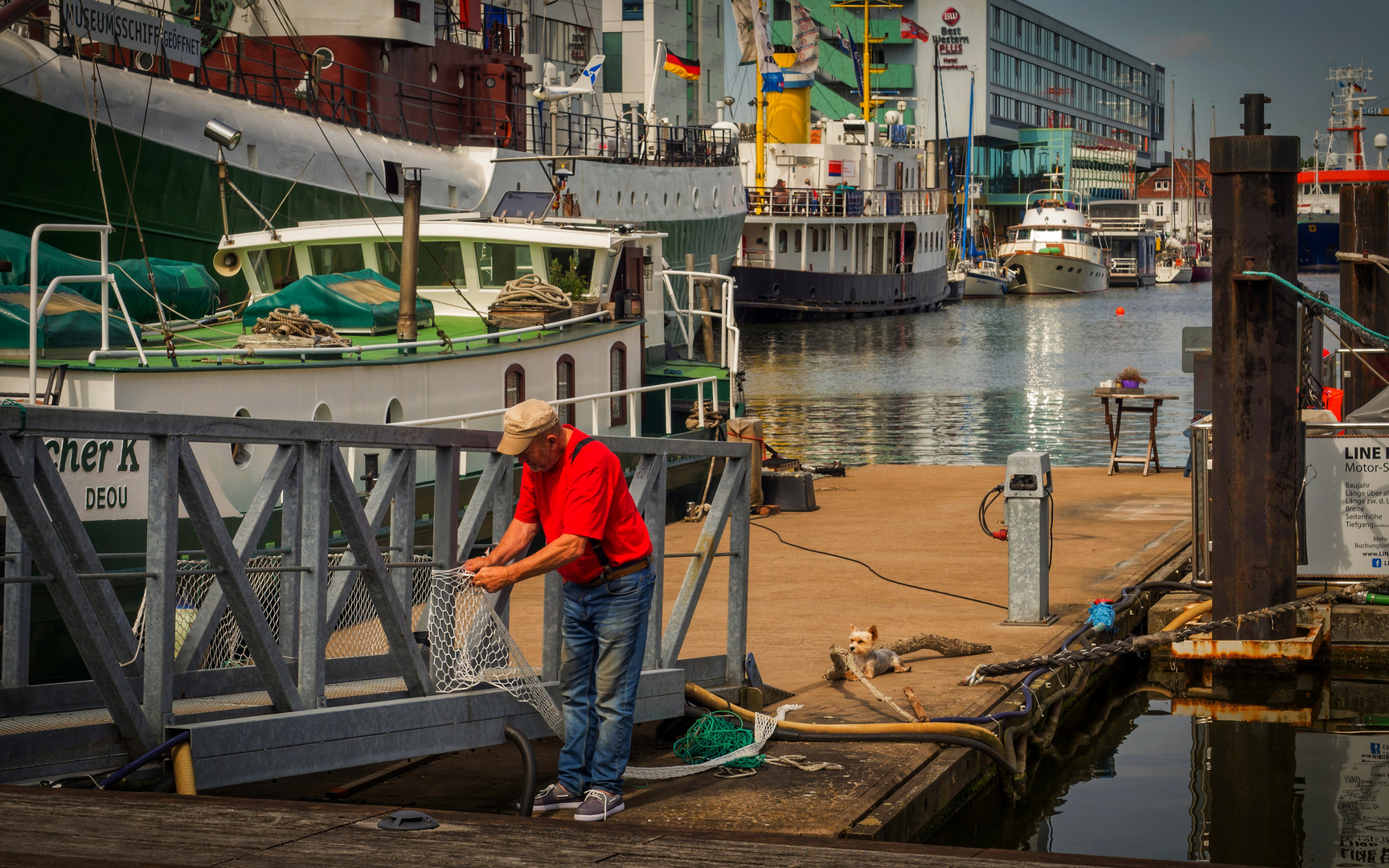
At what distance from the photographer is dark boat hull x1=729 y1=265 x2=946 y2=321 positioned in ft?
231

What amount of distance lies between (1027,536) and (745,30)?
58.8m

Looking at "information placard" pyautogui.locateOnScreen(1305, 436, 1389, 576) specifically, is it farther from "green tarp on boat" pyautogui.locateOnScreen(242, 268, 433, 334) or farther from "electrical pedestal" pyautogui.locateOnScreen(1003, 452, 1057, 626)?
"green tarp on boat" pyautogui.locateOnScreen(242, 268, 433, 334)

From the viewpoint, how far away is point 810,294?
72000 millimetres

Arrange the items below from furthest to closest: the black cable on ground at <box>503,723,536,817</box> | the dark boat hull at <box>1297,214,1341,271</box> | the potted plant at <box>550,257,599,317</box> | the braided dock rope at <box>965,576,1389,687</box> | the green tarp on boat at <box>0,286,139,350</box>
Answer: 1. the dark boat hull at <box>1297,214,1341,271</box>
2. the potted plant at <box>550,257,599,317</box>
3. the green tarp on boat at <box>0,286,139,350</box>
4. the braided dock rope at <box>965,576,1389,687</box>
5. the black cable on ground at <box>503,723,536,817</box>

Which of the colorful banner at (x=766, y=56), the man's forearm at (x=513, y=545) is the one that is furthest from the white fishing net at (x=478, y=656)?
the colorful banner at (x=766, y=56)

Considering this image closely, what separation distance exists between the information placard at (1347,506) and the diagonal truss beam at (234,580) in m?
7.08

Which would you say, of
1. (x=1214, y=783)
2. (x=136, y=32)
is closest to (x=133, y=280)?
(x=136, y=32)

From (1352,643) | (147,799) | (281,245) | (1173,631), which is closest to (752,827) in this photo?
(147,799)

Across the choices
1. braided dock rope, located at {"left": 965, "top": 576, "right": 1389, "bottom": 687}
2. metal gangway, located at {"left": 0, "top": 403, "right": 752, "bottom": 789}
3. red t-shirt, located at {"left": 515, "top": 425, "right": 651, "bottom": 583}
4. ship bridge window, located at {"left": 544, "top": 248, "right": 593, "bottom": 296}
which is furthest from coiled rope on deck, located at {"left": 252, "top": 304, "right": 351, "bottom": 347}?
red t-shirt, located at {"left": 515, "top": 425, "right": 651, "bottom": 583}

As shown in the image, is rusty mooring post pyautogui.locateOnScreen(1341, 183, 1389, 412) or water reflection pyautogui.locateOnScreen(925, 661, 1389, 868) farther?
rusty mooring post pyautogui.locateOnScreen(1341, 183, 1389, 412)

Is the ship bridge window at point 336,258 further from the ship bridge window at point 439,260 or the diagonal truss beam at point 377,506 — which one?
the diagonal truss beam at point 377,506

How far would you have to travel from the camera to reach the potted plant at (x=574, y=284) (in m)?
18.0

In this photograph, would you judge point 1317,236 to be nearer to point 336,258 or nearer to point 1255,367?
point 336,258

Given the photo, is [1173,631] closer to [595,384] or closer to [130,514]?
[130,514]
